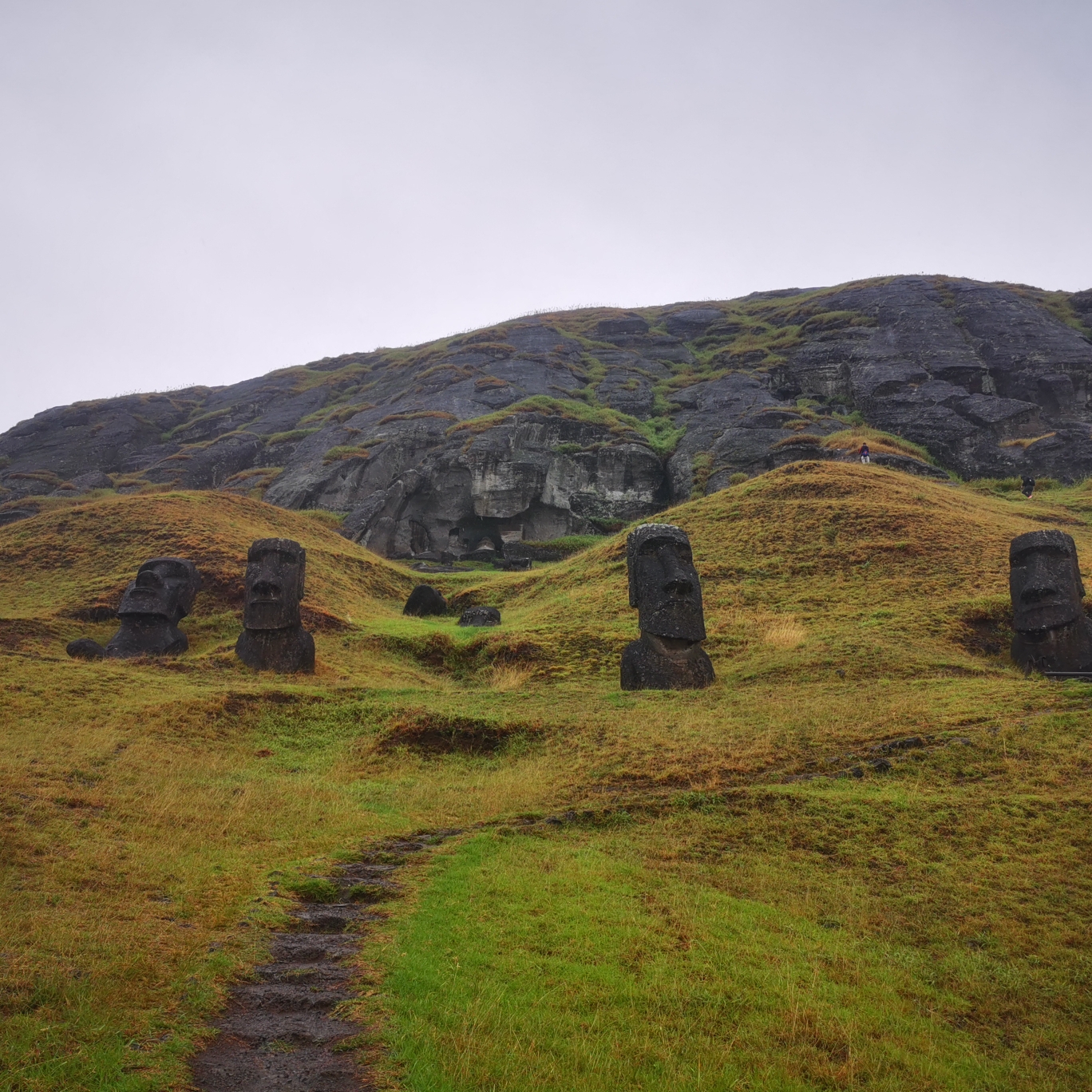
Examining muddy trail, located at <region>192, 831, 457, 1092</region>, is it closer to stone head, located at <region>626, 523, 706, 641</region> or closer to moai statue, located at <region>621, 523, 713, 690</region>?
moai statue, located at <region>621, 523, 713, 690</region>

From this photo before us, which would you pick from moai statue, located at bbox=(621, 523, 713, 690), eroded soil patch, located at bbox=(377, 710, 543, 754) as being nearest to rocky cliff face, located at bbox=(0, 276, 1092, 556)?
moai statue, located at bbox=(621, 523, 713, 690)

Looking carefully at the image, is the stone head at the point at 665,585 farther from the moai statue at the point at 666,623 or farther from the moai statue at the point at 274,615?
the moai statue at the point at 274,615

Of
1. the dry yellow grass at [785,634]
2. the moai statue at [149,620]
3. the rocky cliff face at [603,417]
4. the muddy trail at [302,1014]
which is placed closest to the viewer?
the muddy trail at [302,1014]

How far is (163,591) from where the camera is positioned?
22312 mm

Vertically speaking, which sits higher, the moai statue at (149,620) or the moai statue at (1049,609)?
the moai statue at (149,620)

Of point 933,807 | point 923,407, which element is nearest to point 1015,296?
point 923,407

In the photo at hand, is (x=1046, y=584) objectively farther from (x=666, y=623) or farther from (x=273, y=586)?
(x=273, y=586)

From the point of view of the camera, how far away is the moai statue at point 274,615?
65.3 feet

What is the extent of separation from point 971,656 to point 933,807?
33.2ft

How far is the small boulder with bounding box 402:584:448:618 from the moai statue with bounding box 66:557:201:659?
8921 millimetres

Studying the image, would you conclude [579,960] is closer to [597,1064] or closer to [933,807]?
[597,1064]

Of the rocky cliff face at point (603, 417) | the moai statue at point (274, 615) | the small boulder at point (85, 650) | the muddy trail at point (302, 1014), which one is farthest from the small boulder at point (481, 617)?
the rocky cliff face at point (603, 417)

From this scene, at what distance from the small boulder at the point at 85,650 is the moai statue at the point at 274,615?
3421mm

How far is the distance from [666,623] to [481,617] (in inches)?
412
